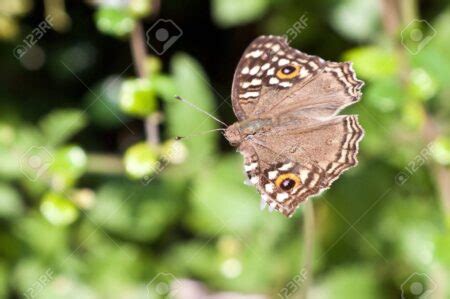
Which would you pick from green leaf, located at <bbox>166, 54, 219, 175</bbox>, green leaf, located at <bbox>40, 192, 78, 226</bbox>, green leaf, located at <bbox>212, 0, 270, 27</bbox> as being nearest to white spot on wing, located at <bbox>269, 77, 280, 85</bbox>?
green leaf, located at <bbox>166, 54, 219, 175</bbox>

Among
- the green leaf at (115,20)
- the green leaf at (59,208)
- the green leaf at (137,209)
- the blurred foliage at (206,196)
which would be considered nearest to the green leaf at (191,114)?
the blurred foliage at (206,196)

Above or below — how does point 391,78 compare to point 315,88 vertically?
above

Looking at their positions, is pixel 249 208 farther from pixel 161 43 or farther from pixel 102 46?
pixel 102 46

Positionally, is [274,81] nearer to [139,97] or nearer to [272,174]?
[272,174]

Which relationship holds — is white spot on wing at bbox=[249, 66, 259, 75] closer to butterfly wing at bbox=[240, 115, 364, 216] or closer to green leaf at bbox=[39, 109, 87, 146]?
butterfly wing at bbox=[240, 115, 364, 216]

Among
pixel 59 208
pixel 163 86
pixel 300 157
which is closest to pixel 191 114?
pixel 163 86

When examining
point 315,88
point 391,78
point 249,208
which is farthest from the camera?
point 249,208

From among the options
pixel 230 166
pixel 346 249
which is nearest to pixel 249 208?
pixel 230 166
